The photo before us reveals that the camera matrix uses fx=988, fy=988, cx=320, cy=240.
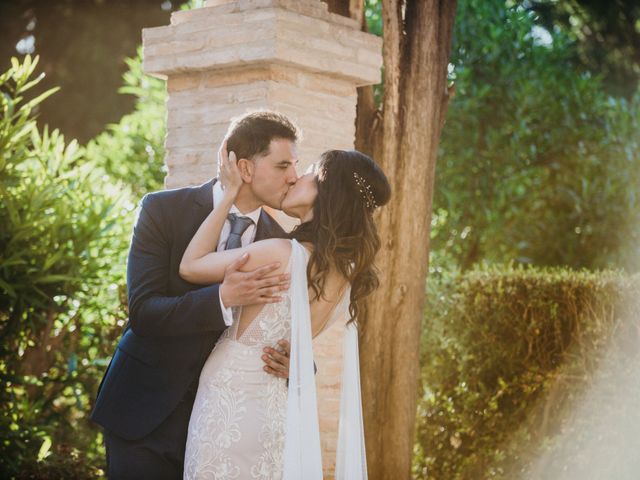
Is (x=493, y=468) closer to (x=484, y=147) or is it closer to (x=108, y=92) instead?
(x=484, y=147)

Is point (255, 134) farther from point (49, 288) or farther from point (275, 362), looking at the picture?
point (49, 288)

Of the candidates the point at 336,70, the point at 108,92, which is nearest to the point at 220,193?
the point at 336,70

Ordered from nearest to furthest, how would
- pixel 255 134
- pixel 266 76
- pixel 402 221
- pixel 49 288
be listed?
pixel 255 134 < pixel 266 76 < pixel 402 221 < pixel 49 288

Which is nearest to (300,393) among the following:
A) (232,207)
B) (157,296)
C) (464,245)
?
(157,296)

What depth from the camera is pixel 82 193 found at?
268 inches

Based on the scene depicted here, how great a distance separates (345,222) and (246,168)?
413 millimetres

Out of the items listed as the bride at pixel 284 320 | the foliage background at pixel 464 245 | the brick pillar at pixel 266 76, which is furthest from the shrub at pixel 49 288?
the bride at pixel 284 320

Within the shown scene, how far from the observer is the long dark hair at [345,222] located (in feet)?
10.9

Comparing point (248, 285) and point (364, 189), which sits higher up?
point (364, 189)

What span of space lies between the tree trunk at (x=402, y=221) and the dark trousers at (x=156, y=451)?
6.79 feet

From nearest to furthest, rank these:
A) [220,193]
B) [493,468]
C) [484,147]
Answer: [220,193], [493,468], [484,147]

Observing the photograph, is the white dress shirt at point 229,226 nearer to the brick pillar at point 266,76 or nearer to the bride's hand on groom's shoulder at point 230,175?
the bride's hand on groom's shoulder at point 230,175

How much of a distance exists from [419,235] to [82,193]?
261cm

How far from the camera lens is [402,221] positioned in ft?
17.6
